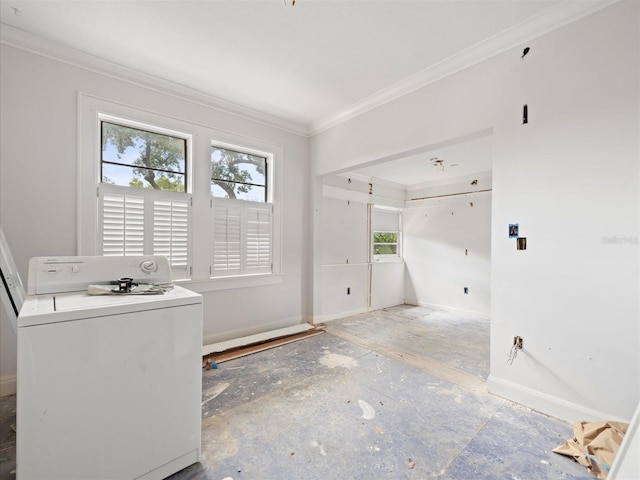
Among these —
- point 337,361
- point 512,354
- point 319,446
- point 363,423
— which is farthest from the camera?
point 337,361

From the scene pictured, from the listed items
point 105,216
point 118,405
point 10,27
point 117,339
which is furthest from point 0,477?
point 10,27

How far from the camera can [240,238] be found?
3533 mm

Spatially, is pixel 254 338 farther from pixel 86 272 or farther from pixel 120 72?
pixel 120 72

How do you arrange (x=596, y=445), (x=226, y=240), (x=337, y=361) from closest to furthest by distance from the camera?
(x=596, y=445)
(x=337, y=361)
(x=226, y=240)

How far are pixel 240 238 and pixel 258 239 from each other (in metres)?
0.25

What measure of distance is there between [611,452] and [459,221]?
4.18m

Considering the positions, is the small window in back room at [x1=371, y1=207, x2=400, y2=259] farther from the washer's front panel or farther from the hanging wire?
the washer's front panel

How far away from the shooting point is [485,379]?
258 cm

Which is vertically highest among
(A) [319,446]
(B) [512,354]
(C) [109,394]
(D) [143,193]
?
(D) [143,193]

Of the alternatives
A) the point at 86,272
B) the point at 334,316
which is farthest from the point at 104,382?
the point at 334,316

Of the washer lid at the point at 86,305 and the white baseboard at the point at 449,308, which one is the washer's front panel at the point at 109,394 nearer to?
the washer lid at the point at 86,305

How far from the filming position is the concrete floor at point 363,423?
5.16ft

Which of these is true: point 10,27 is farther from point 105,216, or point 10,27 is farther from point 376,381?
point 376,381

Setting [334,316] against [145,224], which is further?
[334,316]
